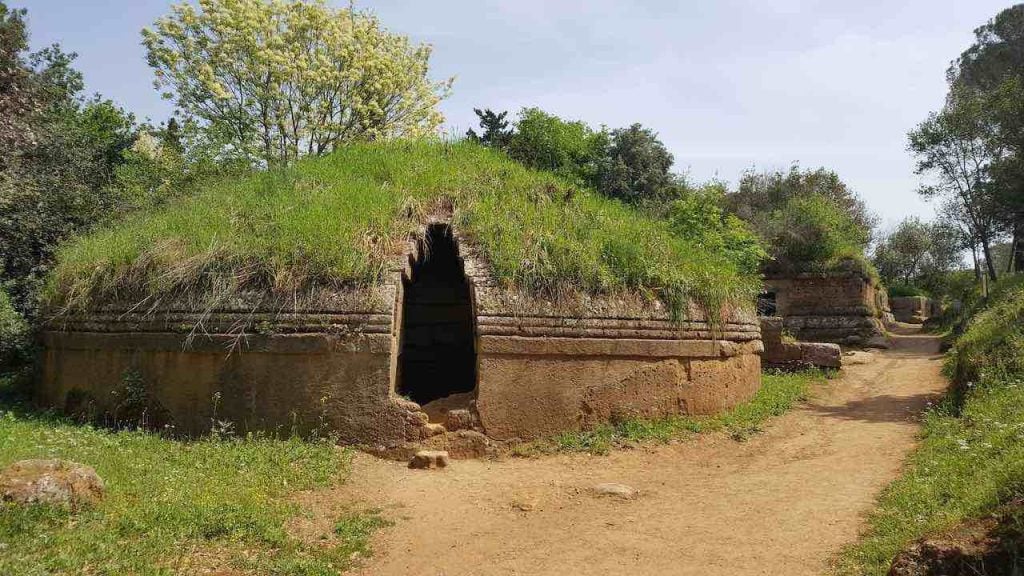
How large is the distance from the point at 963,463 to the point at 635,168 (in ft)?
51.0

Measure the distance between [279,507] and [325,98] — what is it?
14.4m

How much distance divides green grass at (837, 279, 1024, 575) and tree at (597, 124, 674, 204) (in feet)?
38.0

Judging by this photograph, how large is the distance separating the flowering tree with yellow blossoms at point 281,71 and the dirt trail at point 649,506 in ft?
37.9

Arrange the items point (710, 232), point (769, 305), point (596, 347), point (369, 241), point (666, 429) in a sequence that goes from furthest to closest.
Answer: point (769, 305), point (710, 232), point (369, 241), point (666, 429), point (596, 347)

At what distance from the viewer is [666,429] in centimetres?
733

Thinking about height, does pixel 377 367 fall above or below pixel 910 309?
below

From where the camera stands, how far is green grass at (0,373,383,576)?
3869 millimetres

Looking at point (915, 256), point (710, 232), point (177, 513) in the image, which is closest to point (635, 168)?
point (710, 232)

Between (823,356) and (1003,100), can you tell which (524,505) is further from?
(1003,100)

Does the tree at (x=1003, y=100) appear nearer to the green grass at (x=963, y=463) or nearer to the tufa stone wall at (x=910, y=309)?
the tufa stone wall at (x=910, y=309)

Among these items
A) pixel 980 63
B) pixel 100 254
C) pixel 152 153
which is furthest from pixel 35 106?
pixel 980 63

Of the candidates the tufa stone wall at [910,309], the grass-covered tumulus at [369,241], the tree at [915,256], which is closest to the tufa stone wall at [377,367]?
the grass-covered tumulus at [369,241]

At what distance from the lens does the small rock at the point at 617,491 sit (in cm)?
565

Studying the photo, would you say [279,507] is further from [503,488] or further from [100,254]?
[100,254]
